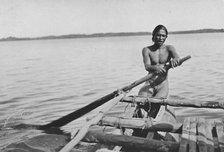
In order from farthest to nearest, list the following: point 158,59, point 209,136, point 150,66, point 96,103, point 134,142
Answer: point 158,59, point 150,66, point 96,103, point 209,136, point 134,142

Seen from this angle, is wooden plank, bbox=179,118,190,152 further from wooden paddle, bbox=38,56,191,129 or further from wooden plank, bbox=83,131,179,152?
wooden paddle, bbox=38,56,191,129

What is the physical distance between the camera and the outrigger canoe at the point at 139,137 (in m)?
3.50

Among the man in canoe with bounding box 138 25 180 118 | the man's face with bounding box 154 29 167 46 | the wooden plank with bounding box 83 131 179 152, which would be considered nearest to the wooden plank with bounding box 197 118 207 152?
the wooden plank with bounding box 83 131 179 152

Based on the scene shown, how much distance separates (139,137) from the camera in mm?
3775

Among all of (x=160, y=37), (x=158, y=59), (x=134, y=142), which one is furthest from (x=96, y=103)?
(x=134, y=142)

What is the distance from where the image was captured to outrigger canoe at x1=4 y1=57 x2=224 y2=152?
3.50m

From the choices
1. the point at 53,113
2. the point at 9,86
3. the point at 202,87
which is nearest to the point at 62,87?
the point at 9,86

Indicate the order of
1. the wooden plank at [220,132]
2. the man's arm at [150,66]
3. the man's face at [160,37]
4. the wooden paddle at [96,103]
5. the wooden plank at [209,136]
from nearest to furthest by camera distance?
the wooden plank at [209,136]
the wooden plank at [220,132]
the wooden paddle at [96,103]
the man's arm at [150,66]
the man's face at [160,37]

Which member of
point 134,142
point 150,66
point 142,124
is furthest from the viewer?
point 150,66

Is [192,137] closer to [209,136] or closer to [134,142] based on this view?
[209,136]

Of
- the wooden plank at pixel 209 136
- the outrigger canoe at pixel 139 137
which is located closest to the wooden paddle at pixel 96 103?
the outrigger canoe at pixel 139 137

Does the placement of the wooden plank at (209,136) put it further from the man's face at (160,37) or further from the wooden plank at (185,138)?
the man's face at (160,37)

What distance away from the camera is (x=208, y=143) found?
350 centimetres

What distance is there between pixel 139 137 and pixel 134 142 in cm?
13
